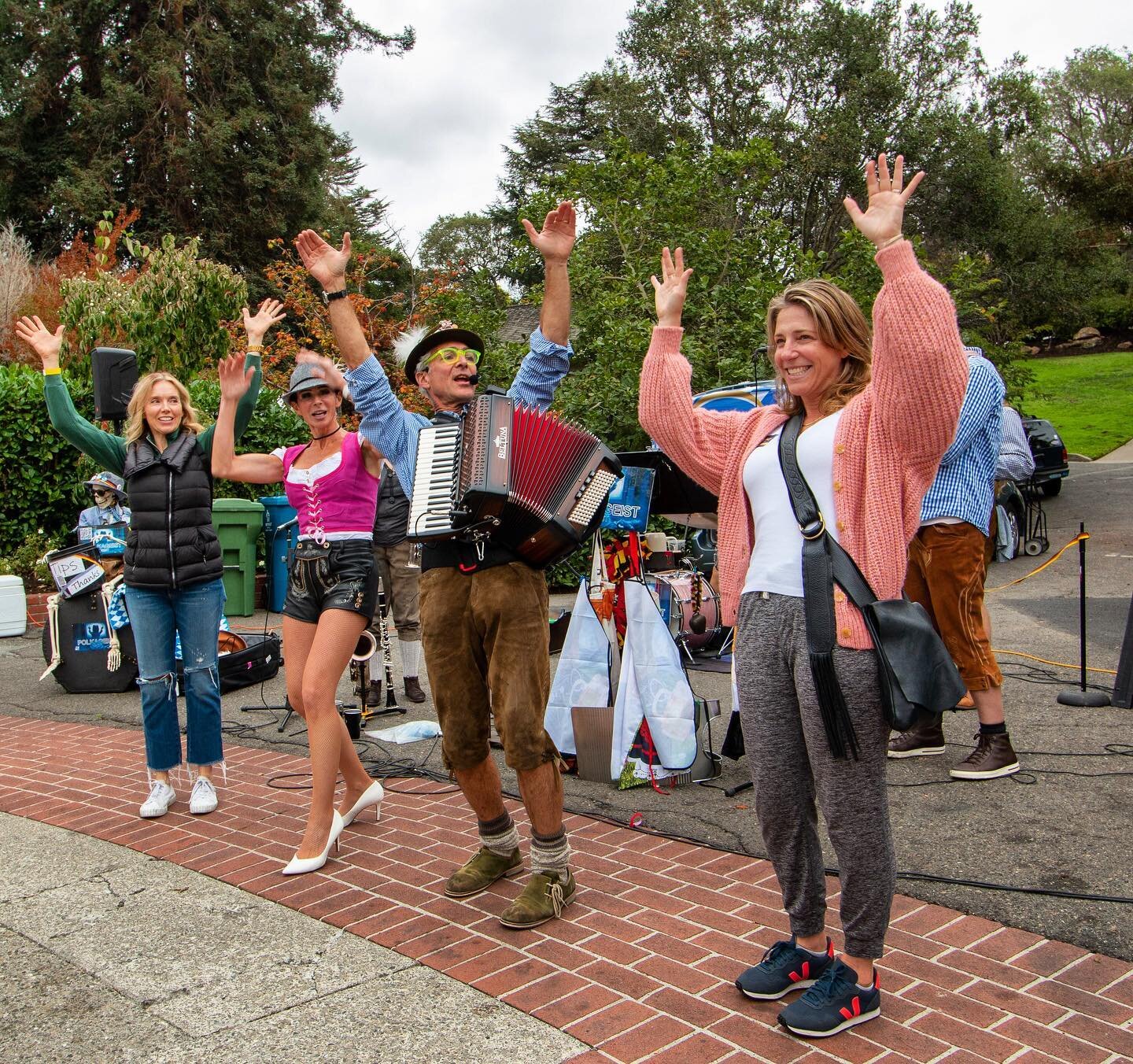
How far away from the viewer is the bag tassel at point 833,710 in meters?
2.65

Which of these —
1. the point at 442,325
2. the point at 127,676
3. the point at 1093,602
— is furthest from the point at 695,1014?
the point at 1093,602

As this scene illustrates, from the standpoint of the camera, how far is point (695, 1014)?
9.57 feet

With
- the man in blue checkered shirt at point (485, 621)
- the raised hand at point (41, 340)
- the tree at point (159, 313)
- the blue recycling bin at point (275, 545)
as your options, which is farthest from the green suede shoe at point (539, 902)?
the tree at point (159, 313)

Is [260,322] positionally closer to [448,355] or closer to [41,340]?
[41,340]

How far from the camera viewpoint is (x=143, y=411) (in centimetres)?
513

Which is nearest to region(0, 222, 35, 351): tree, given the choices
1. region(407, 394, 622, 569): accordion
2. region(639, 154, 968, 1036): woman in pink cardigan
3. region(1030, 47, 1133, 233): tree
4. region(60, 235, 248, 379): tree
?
region(60, 235, 248, 379): tree

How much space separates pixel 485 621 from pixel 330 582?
97cm

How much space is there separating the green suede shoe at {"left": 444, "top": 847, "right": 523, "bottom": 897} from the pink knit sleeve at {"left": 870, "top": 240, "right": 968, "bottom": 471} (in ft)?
7.47

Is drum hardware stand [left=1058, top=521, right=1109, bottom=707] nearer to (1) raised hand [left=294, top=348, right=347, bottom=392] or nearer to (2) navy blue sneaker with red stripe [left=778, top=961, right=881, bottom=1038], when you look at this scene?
(2) navy blue sneaker with red stripe [left=778, top=961, right=881, bottom=1038]

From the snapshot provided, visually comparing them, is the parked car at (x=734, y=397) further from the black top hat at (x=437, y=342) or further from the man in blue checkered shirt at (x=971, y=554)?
the black top hat at (x=437, y=342)

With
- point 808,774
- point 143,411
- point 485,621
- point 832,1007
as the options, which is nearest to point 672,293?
point 485,621

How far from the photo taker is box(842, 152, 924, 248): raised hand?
8.36 ft

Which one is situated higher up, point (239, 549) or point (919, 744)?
point (239, 549)

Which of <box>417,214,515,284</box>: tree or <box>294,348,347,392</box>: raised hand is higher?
<box>417,214,515,284</box>: tree
